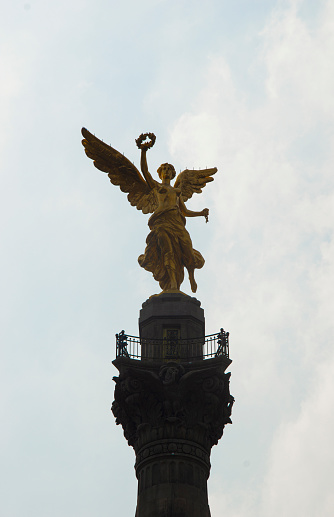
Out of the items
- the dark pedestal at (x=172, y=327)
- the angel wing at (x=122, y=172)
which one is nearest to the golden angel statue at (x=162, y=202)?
the angel wing at (x=122, y=172)

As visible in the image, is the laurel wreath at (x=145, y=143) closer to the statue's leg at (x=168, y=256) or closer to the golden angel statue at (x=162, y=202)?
the golden angel statue at (x=162, y=202)

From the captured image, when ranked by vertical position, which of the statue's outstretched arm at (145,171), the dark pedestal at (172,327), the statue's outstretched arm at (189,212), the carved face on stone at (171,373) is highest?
the statue's outstretched arm at (145,171)

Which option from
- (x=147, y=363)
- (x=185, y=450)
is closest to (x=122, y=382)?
(x=147, y=363)

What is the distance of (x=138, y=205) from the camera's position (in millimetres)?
34500

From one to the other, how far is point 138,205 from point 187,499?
1097cm

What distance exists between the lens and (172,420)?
2872 centimetres

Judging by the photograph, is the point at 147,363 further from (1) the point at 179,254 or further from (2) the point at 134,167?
(2) the point at 134,167

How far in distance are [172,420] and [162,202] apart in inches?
323

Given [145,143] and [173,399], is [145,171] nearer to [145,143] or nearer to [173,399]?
[145,143]

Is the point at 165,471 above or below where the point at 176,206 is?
below

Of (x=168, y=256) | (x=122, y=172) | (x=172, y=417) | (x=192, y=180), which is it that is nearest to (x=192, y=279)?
(x=168, y=256)

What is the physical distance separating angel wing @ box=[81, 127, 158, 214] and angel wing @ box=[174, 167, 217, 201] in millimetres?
1175

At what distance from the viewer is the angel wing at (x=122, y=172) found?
113ft

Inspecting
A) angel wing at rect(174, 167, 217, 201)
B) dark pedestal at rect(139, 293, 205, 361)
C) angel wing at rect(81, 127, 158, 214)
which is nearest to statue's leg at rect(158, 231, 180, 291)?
dark pedestal at rect(139, 293, 205, 361)
